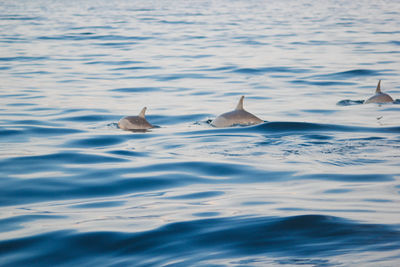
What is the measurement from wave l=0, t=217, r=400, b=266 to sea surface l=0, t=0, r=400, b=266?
0.01m

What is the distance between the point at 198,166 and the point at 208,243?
9.90ft

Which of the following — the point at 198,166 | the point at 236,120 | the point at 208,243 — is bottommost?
the point at 236,120

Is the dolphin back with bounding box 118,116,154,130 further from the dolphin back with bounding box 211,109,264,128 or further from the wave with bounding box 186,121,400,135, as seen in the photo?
the dolphin back with bounding box 211,109,264,128

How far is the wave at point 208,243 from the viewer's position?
172 inches

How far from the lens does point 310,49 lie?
24.5 m

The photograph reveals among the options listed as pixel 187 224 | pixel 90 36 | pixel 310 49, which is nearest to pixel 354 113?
pixel 187 224

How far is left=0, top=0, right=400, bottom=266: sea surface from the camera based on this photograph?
182 inches

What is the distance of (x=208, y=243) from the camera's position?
466 centimetres

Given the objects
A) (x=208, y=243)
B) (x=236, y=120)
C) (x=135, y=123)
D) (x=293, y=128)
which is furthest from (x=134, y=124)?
(x=208, y=243)

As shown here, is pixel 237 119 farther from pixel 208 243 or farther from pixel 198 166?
pixel 208 243

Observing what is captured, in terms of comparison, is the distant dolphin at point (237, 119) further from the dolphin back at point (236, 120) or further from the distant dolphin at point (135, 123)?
the distant dolphin at point (135, 123)

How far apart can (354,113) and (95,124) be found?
459cm

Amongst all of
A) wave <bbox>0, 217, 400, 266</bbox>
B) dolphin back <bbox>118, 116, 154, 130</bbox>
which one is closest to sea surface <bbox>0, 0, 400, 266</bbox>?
wave <bbox>0, 217, 400, 266</bbox>

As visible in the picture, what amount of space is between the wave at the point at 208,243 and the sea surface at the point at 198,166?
15 mm
